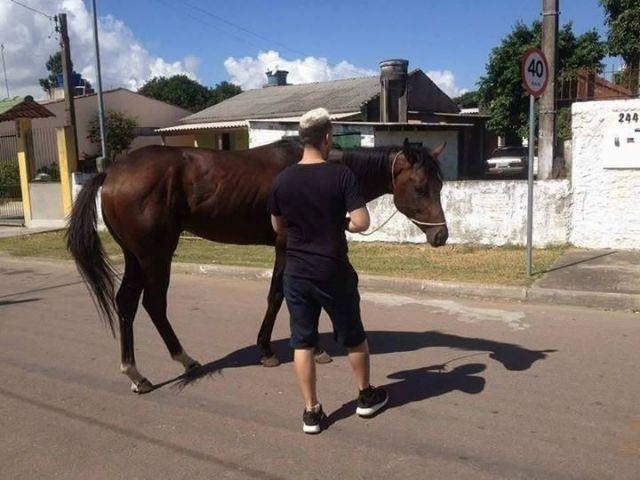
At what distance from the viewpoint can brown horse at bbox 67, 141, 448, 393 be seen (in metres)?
4.56

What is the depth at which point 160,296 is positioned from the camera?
4.83 m

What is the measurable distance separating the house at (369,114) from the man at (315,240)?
12.1 meters

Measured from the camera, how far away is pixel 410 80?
2959cm

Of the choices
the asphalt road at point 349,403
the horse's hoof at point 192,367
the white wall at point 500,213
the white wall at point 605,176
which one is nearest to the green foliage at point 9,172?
the white wall at point 500,213

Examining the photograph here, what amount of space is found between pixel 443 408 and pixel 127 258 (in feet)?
8.67

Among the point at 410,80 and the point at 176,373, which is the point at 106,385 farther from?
the point at 410,80

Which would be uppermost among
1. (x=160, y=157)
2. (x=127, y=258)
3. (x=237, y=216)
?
(x=160, y=157)

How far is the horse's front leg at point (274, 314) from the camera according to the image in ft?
15.6

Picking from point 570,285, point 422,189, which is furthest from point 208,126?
point 422,189

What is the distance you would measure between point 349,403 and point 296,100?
26055 millimetres

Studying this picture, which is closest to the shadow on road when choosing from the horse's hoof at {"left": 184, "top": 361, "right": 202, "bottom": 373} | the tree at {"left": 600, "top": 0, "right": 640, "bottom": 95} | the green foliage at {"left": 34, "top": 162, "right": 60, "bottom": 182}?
the horse's hoof at {"left": 184, "top": 361, "right": 202, "bottom": 373}

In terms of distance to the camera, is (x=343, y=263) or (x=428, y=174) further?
(x=428, y=174)

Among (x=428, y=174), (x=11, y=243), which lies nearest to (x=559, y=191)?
(x=428, y=174)

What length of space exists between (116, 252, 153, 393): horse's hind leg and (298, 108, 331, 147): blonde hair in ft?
6.62
